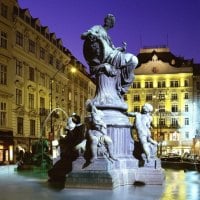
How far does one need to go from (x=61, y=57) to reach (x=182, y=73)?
126ft

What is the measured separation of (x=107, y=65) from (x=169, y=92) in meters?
91.2

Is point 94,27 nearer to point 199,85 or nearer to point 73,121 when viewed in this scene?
point 73,121

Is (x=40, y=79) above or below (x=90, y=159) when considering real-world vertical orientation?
above

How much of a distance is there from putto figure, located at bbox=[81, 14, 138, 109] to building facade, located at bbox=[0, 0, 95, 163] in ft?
83.9

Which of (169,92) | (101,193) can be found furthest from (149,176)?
(169,92)

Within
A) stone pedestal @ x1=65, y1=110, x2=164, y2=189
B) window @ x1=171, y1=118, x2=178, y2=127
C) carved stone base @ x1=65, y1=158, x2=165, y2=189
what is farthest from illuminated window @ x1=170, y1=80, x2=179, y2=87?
carved stone base @ x1=65, y1=158, x2=165, y2=189

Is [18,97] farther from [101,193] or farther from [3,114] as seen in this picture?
[101,193]

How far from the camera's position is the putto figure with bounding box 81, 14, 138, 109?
1470cm

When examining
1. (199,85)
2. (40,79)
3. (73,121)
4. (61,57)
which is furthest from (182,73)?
(73,121)

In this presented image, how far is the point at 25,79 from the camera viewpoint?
54.3 m

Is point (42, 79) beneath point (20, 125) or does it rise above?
above

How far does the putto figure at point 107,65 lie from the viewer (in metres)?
14.7

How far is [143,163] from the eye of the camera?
14453 millimetres

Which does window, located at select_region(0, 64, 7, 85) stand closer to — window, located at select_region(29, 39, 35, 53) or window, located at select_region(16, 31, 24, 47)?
window, located at select_region(16, 31, 24, 47)
